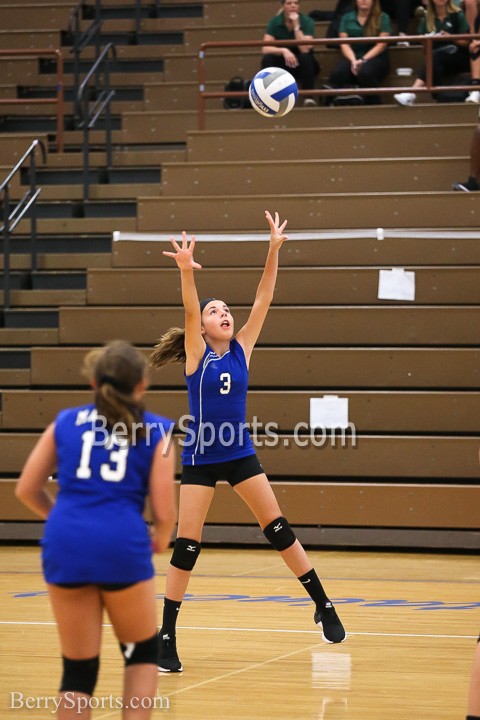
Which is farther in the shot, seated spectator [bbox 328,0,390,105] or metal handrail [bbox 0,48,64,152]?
metal handrail [bbox 0,48,64,152]

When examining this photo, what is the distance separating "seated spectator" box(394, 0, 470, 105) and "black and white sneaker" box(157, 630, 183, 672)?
752 cm

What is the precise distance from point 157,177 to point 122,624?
9041 mm

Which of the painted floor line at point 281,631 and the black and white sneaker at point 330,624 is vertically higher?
the black and white sneaker at point 330,624

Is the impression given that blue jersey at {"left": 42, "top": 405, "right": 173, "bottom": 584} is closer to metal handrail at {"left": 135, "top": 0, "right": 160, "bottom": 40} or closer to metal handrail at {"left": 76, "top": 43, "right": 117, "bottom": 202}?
metal handrail at {"left": 76, "top": 43, "right": 117, "bottom": 202}

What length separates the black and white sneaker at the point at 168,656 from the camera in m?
5.28

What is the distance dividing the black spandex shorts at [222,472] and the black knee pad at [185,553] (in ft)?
0.91

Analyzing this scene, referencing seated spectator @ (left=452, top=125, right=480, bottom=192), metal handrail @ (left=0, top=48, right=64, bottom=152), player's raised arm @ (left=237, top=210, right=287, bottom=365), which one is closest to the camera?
player's raised arm @ (left=237, top=210, right=287, bottom=365)

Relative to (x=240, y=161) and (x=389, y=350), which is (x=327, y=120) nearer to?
(x=240, y=161)

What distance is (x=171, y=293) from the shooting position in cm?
1045

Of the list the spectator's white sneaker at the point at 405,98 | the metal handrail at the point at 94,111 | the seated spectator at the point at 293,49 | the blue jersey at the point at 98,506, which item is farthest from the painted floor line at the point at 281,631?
the seated spectator at the point at 293,49

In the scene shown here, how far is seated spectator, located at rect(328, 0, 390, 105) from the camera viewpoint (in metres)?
11.5

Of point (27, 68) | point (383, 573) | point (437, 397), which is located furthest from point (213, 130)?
point (383, 573)

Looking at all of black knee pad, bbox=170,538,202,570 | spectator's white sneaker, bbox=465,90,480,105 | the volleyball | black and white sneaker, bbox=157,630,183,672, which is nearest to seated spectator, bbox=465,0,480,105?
spectator's white sneaker, bbox=465,90,480,105

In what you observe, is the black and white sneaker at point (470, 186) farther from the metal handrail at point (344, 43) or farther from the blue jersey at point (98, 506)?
the blue jersey at point (98, 506)
